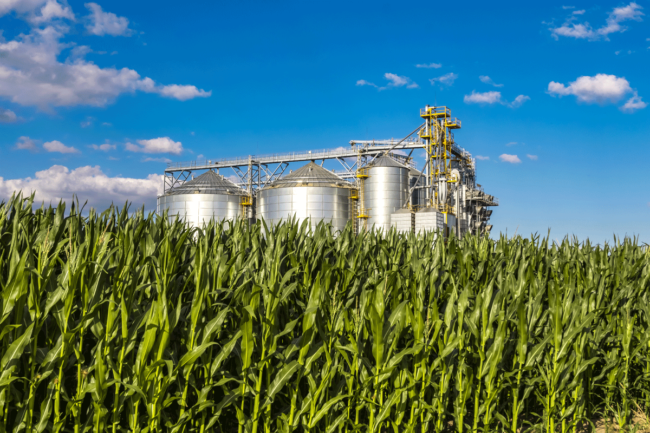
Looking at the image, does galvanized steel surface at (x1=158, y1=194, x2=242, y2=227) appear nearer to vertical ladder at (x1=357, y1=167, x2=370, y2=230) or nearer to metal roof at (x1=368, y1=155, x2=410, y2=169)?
vertical ladder at (x1=357, y1=167, x2=370, y2=230)

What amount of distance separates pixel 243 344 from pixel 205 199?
47491 mm

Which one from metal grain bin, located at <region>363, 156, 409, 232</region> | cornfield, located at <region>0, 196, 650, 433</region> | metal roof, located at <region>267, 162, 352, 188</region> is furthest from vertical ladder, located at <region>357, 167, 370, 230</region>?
cornfield, located at <region>0, 196, 650, 433</region>

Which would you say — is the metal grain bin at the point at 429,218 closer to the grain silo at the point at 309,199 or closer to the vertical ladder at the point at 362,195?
the vertical ladder at the point at 362,195

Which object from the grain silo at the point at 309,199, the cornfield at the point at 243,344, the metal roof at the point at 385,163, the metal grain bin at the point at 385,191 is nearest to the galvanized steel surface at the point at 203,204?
the grain silo at the point at 309,199

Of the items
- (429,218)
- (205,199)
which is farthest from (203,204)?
(429,218)

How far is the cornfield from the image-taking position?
3.45 metres

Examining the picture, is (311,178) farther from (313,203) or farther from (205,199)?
(205,199)

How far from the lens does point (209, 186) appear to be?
5175 cm

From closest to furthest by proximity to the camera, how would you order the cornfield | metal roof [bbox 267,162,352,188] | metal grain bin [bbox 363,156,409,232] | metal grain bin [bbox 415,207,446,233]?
the cornfield < metal grain bin [bbox 415,207,446,233] < metal grain bin [bbox 363,156,409,232] < metal roof [bbox 267,162,352,188]

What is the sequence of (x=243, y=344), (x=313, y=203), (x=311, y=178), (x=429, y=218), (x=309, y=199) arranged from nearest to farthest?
1. (x=243, y=344)
2. (x=429, y=218)
3. (x=309, y=199)
4. (x=313, y=203)
5. (x=311, y=178)

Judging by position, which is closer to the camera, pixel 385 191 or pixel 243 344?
pixel 243 344

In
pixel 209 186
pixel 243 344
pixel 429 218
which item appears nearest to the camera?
pixel 243 344

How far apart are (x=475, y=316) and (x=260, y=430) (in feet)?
7.83

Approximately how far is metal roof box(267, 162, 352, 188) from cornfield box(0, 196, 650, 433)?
3865 centimetres
